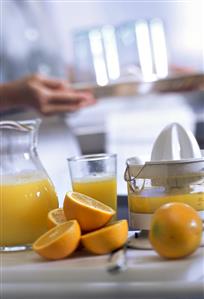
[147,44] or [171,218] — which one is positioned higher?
[147,44]

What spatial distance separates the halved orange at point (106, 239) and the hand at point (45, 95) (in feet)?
3.59

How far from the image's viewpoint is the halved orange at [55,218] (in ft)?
2.19

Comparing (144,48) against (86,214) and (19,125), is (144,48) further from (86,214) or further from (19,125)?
(86,214)

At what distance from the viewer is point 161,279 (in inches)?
20.4

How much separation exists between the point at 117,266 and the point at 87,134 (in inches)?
57.5

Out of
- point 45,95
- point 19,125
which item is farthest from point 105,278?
point 45,95

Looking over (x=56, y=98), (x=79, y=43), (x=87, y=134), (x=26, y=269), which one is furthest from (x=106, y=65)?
(x=26, y=269)

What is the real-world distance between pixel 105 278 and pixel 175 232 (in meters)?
0.08

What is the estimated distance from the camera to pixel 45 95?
1681 mm

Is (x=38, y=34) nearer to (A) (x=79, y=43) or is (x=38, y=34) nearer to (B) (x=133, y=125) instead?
(A) (x=79, y=43)

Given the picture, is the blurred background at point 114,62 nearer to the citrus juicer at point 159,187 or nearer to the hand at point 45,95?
the hand at point 45,95

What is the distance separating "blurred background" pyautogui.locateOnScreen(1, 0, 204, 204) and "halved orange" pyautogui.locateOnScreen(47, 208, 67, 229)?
917mm

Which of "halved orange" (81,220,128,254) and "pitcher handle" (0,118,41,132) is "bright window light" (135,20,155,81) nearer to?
"pitcher handle" (0,118,41,132)

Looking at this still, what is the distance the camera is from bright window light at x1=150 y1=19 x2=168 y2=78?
214 centimetres
